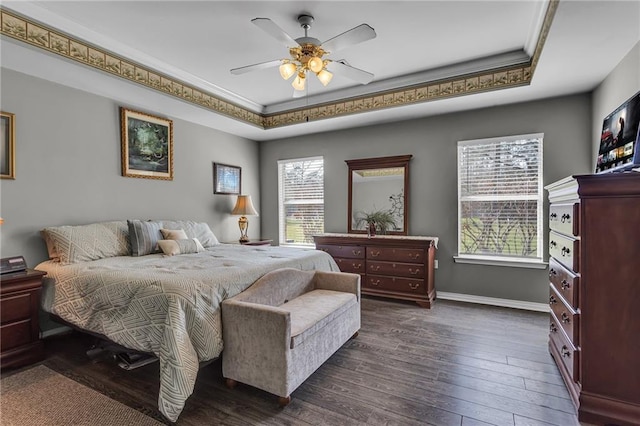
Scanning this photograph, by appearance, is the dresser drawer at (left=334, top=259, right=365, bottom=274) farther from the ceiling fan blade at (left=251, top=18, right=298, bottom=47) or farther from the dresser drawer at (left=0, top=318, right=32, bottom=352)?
the dresser drawer at (left=0, top=318, right=32, bottom=352)

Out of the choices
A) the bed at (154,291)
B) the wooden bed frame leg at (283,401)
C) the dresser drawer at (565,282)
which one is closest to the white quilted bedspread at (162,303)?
the bed at (154,291)

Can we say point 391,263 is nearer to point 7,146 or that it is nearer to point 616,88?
point 616,88

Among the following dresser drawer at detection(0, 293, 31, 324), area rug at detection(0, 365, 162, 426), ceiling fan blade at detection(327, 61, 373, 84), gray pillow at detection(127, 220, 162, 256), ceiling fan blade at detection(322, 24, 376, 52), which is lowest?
area rug at detection(0, 365, 162, 426)

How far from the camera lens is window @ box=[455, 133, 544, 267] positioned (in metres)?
3.77

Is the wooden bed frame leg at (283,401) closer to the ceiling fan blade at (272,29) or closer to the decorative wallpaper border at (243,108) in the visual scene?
the ceiling fan blade at (272,29)

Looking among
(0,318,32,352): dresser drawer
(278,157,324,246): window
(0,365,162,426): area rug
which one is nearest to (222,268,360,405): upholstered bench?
(0,365,162,426): area rug

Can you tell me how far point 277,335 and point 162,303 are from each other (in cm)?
76

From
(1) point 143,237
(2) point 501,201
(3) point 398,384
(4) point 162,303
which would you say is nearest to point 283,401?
(3) point 398,384

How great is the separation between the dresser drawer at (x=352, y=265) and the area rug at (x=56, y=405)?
2.96 meters

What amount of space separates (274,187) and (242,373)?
3950 millimetres

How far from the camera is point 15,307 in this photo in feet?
8.13

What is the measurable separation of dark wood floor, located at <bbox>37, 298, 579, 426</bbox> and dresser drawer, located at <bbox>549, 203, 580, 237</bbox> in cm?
108

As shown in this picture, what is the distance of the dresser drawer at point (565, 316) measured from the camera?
1.91 m

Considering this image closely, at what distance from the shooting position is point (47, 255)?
309 centimetres
